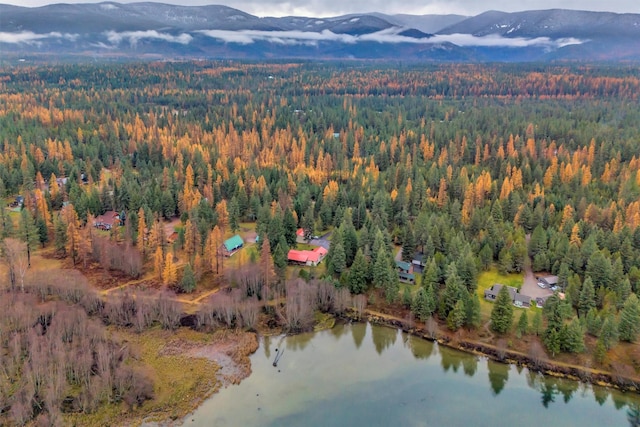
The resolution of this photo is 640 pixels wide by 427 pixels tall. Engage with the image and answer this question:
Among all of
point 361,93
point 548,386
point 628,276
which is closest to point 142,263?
point 548,386

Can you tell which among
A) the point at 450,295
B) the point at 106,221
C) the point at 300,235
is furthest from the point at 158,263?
the point at 450,295

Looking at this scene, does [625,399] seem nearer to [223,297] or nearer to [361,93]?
[223,297]

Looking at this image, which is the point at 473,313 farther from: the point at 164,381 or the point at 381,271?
the point at 164,381

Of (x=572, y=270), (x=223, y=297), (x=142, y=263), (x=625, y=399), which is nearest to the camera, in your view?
(x=625, y=399)

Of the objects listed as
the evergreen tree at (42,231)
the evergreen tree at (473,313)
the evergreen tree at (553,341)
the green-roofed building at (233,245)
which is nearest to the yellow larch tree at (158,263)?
the green-roofed building at (233,245)

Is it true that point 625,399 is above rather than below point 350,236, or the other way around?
below

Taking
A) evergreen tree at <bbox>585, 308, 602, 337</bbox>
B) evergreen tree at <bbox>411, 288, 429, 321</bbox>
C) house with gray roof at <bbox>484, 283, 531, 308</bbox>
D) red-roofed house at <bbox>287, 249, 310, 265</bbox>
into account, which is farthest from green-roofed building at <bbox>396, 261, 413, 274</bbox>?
evergreen tree at <bbox>585, 308, 602, 337</bbox>

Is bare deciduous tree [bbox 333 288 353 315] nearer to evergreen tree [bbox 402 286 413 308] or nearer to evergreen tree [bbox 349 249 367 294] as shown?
evergreen tree [bbox 349 249 367 294]
